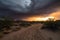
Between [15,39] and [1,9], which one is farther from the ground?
[1,9]

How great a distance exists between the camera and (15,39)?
14.1 m

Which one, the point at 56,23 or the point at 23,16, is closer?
the point at 56,23

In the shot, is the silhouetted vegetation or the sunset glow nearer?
the sunset glow

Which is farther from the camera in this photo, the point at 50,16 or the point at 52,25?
the point at 50,16

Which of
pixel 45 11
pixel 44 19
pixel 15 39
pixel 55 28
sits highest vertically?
pixel 45 11

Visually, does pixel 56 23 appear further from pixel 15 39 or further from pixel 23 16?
pixel 15 39

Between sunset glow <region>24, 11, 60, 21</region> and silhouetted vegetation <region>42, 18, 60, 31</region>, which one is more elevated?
sunset glow <region>24, 11, 60, 21</region>

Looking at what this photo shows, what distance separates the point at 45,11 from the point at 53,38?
5822mm

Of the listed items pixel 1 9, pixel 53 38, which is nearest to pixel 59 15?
pixel 53 38

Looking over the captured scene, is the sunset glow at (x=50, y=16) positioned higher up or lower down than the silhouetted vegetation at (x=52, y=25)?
higher up

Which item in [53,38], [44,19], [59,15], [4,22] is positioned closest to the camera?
[53,38]

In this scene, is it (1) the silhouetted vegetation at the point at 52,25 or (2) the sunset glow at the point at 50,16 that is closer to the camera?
(2) the sunset glow at the point at 50,16

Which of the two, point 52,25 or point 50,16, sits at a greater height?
point 50,16

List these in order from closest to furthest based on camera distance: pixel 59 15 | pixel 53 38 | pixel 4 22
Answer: pixel 53 38 < pixel 59 15 < pixel 4 22
